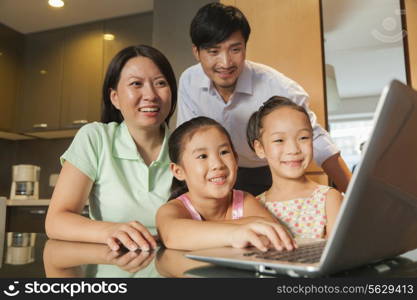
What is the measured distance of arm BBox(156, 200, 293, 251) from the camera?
1.80 feet

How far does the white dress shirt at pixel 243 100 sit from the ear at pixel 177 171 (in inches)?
24.3

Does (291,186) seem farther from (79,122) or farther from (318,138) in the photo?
(79,122)

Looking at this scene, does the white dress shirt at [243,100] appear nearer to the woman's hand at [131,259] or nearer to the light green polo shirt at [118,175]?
the light green polo shirt at [118,175]

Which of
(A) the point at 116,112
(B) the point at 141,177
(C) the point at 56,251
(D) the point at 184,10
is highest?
(D) the point at 184,10

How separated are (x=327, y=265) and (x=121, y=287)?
196 millimetres

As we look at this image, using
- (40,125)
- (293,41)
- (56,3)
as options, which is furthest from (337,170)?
(40,125)

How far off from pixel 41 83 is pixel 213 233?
324cm

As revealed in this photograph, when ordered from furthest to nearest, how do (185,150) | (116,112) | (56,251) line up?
(116,112), (185,150), (56,251)

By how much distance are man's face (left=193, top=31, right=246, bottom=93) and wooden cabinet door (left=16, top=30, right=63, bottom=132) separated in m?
2.22

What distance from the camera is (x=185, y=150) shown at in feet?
3.17

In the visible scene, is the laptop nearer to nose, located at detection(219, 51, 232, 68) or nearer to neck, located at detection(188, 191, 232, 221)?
neck, located at detection(188, 191, 232, 221)

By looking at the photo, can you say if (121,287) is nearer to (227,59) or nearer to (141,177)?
(141,177)

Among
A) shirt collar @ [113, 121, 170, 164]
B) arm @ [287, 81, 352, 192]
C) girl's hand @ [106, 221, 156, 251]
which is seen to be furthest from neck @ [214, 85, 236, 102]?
girl's hand @ [106, 221, 156, 251]

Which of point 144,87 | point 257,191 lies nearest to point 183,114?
point 257,191
